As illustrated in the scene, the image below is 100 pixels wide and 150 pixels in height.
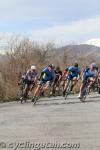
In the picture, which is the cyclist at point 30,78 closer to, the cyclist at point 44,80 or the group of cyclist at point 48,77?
the group of cyclist at point 48,77

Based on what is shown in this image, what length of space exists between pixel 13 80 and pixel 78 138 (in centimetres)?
2740

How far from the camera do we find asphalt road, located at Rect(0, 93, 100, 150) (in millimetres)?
11453

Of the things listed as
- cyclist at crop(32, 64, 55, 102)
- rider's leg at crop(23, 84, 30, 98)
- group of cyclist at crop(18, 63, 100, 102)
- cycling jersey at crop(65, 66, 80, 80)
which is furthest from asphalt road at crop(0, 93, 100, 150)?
cycling jersey at crop(65, 66, 80, 80)

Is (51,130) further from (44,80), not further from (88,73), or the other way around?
(88,73)

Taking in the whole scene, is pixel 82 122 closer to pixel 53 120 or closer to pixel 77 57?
pixel 53 120

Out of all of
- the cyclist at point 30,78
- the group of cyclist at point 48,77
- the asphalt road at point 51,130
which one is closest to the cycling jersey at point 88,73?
the group of cyclist at point 48,77

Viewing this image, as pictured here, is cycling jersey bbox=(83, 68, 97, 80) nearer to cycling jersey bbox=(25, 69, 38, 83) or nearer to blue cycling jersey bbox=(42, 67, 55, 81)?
blue cycling jersey bbox=(42, 67, 55, 81)

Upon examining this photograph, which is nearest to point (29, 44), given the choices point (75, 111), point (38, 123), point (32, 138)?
point (75, 111)

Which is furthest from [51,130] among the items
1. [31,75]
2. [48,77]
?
[31,75]

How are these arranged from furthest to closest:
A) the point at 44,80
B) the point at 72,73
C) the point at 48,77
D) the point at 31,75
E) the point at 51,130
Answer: the point at 72,73 < the point at 31,75 < the point at 48,77 < the point at 44,80 < the point at 51,130

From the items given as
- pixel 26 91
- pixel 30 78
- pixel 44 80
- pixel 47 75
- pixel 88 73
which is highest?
pixel 88 73

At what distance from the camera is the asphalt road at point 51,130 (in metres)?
11.5

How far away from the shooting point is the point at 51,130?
13938 mm

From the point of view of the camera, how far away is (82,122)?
15.6 m
